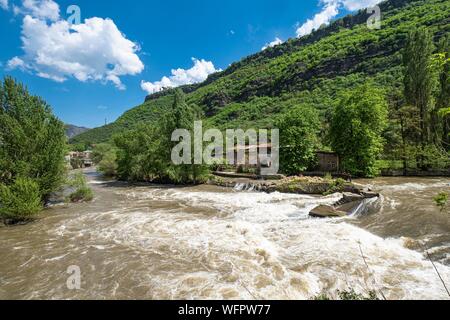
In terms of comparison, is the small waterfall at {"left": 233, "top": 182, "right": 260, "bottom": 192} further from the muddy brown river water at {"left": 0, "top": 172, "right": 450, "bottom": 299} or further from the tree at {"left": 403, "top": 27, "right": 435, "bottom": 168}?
the tree at {"left": 403, "top": 27, "right": 435, "bottom": 168}

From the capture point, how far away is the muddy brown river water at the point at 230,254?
6984 millimetres

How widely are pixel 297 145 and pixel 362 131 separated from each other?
624 cm

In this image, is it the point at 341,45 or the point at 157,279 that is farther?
the point at 341,45

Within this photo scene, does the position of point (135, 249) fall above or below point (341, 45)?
below

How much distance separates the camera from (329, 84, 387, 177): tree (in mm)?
25250

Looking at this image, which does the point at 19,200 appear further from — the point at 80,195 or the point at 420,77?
the point at 420,77

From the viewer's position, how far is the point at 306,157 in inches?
1048

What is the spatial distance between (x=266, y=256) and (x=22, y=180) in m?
13.5

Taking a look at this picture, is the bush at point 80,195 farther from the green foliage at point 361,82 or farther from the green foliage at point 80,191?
the green foliage at point 361,82

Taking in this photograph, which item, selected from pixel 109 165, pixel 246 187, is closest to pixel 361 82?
pixel 246 187
